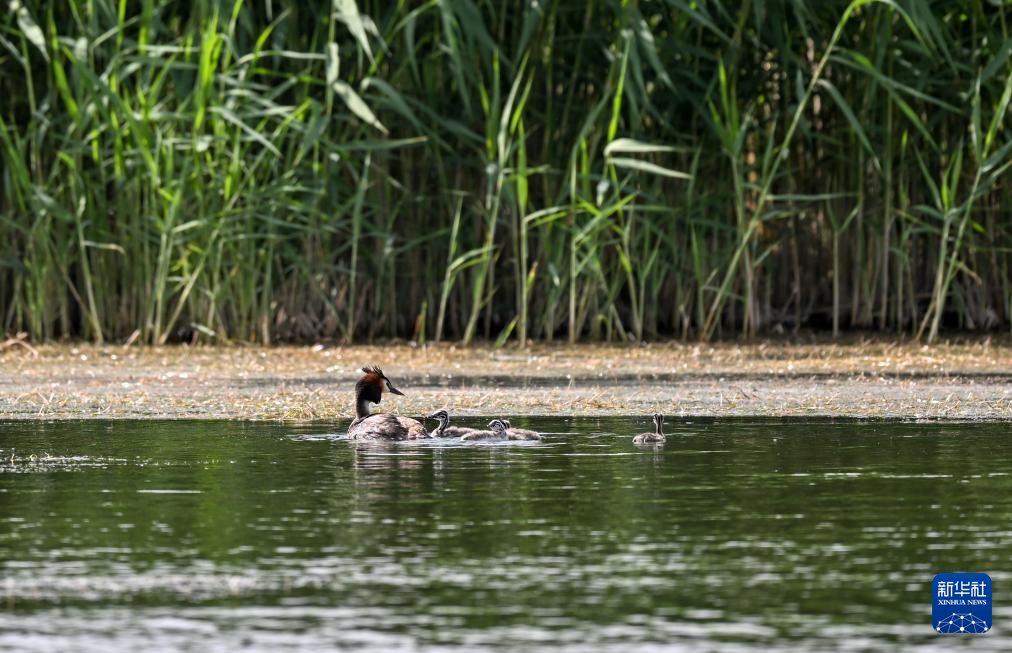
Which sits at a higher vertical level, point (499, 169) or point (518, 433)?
point (499, 169)

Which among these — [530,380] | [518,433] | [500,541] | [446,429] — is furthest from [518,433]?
[530,380]

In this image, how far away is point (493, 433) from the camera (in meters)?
9.33

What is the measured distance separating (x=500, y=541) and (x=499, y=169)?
915 centimetres

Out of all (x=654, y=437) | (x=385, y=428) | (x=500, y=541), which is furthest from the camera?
(x=385, y=428)

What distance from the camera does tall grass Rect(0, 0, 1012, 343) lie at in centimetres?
1514

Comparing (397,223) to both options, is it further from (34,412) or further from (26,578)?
(26,578)

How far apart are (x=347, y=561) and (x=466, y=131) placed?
942 cm

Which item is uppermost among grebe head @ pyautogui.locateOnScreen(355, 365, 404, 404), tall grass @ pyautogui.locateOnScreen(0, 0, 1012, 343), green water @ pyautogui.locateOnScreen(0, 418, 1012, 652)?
tall grass @ pyautogui.locateOnScreen(0, 0, 1012, 343)

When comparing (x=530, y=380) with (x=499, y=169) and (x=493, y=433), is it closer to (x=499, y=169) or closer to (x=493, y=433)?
(x=499, y=169)

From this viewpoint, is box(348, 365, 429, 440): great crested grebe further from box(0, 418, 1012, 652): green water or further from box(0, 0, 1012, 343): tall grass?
box(0, 0, 1012, 343): tall grass

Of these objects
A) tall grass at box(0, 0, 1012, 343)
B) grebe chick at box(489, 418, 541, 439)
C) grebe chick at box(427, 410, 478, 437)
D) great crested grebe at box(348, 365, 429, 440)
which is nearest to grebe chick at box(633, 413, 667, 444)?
grebe chick at box(489, 418, 541, 439)

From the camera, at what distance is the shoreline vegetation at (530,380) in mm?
11109

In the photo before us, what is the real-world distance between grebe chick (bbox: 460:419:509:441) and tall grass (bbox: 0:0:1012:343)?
5764mm

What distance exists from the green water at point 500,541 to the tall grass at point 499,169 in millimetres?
5870
